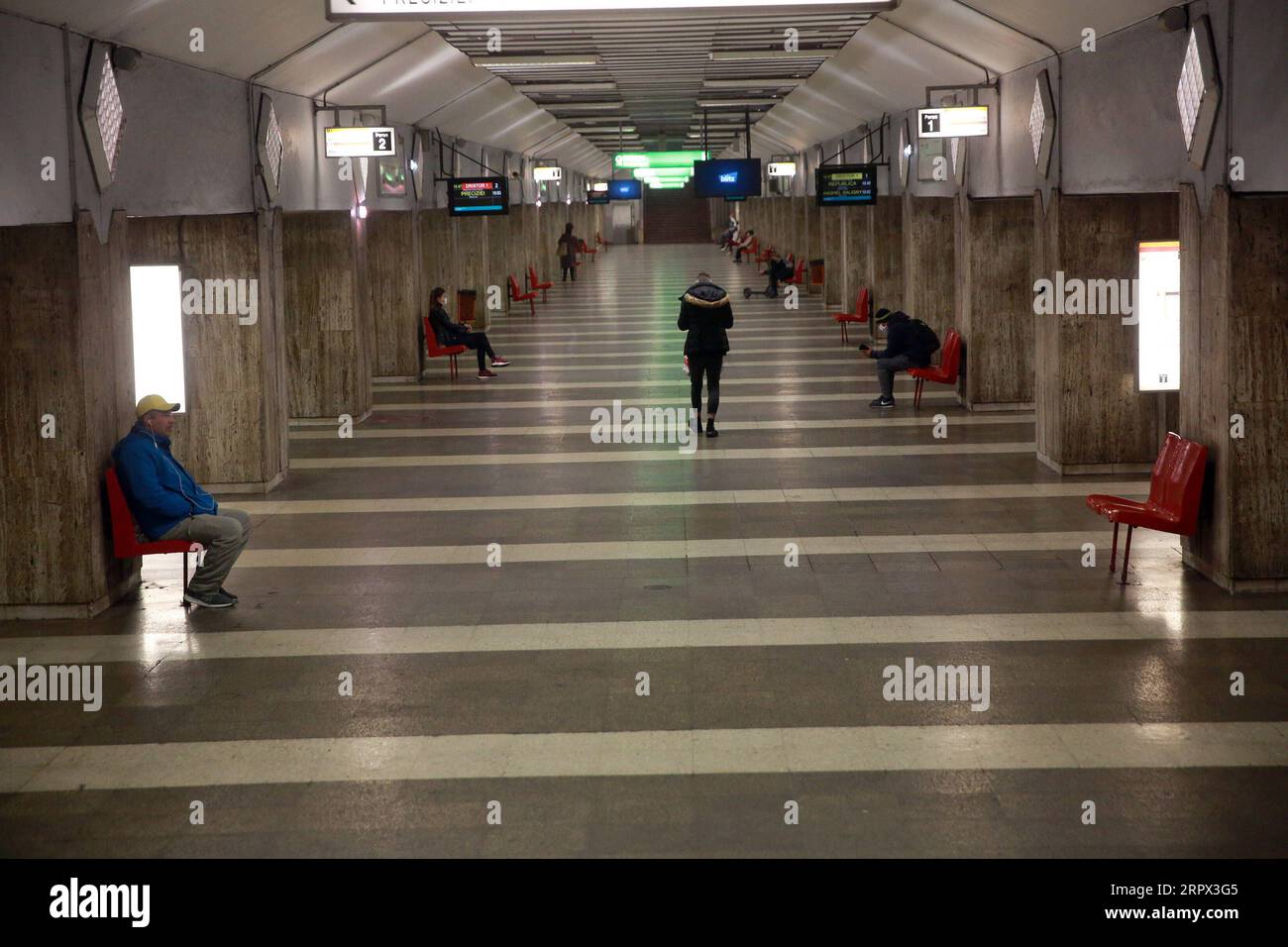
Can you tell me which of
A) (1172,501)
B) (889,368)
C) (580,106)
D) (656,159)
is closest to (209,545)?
(1172,501)

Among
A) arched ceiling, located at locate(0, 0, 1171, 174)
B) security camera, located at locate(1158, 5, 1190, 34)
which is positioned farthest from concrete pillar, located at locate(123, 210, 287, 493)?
security camera, located at locate(1158, 5, 1190, 34)

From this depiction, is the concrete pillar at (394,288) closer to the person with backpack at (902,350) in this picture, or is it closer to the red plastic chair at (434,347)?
the red plastic chair at (434,347)

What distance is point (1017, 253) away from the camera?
16.7m

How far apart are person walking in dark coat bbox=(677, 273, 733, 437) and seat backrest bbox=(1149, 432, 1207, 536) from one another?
20.9 ft

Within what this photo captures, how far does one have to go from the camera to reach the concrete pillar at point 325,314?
57.8 ft

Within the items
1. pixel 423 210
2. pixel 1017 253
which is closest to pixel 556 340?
pixel 423 210

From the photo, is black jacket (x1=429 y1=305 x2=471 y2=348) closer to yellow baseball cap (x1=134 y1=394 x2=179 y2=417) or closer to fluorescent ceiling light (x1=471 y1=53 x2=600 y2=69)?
fluorescent ceiling light (x1=471 y1=53 x2=600 y2=69)

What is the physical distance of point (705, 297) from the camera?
15.6m

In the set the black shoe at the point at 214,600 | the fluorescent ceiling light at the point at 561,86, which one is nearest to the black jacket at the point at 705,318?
the black shoe at the point at 214,600

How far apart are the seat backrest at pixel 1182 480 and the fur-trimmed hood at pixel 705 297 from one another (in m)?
6.50

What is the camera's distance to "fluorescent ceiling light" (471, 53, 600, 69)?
18953mm
